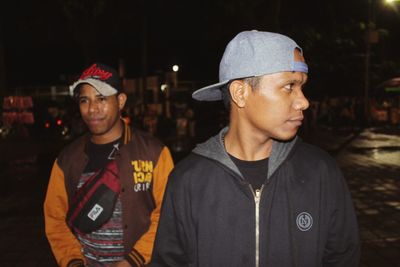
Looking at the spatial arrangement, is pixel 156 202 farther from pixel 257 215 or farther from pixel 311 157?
pixel 311 157

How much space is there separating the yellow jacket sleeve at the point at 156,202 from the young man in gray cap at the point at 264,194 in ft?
2.16

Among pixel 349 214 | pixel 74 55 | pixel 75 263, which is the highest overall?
pixel 74 55

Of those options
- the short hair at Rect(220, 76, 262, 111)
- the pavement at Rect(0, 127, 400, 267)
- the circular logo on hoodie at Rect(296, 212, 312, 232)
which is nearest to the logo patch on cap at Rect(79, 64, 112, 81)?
the short hair at Rect(220, 76, 262, 111)

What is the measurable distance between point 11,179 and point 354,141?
14.3 m

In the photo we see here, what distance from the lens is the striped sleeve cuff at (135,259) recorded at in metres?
2.92

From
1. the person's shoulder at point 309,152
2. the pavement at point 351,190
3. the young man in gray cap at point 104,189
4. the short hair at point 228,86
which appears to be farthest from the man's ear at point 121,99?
the pavement at point 351,190

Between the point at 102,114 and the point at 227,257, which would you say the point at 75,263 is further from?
the point at 227,257

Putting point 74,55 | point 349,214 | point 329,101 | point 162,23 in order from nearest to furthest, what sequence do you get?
point 349,214
point 329,101
point 162,23
point 74,55

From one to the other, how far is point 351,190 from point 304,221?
843cm

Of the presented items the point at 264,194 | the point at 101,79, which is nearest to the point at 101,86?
the point at 101,79

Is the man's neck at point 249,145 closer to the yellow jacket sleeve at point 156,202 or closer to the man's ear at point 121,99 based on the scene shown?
the yellow jacket sleeve at point 156,202

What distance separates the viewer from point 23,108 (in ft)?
69.0

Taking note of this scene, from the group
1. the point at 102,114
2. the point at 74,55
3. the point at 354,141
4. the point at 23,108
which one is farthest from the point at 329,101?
the point at 74,55

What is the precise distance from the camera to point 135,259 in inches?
115
